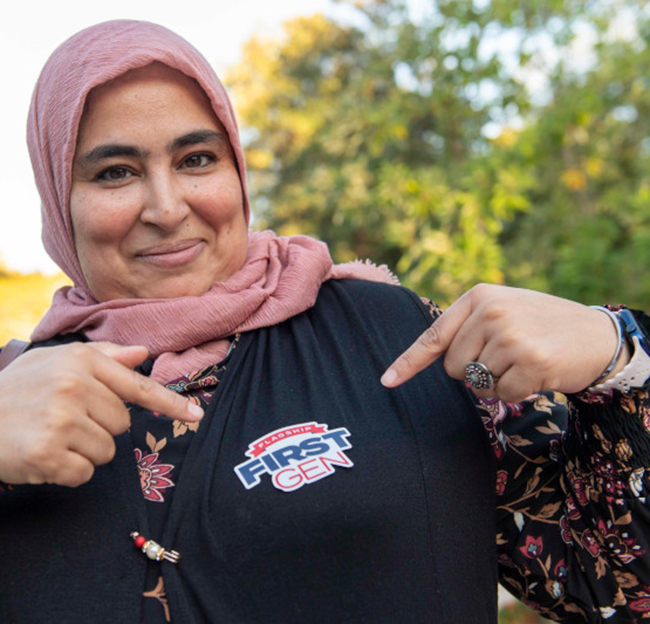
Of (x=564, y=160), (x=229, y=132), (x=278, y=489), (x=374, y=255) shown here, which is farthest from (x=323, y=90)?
(x=278, y=489)

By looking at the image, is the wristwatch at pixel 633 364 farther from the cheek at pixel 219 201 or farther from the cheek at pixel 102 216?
the cheek at pixel 102 216

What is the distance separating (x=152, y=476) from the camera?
1.37m

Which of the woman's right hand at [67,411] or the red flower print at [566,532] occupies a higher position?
the woman's right hand at [67,411]

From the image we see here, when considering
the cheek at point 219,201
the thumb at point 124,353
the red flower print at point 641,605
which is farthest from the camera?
the cheek at point 219,201

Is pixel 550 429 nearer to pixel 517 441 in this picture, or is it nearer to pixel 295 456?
pixel 517 441

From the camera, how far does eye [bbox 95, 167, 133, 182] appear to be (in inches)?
63.0

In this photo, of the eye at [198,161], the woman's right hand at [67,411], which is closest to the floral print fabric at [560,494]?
the woman's right hand at [67,411]

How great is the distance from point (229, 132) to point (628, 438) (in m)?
1.19

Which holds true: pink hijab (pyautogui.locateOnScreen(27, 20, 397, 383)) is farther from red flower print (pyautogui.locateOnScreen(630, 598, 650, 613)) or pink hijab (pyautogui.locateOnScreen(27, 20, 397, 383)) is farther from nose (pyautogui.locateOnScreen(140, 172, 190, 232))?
red flower print (pyautogui.locateOnScreen(630, 598, 650, 613))

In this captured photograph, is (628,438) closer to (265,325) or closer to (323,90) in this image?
(265,325)

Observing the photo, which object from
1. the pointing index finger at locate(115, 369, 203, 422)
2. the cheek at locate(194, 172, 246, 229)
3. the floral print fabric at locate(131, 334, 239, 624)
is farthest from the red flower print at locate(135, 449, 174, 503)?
the cheek at locate(194, 172, 246, 229)

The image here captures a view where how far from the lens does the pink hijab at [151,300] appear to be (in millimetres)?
1576

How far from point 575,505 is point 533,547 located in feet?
0.49

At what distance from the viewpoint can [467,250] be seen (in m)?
3.94
